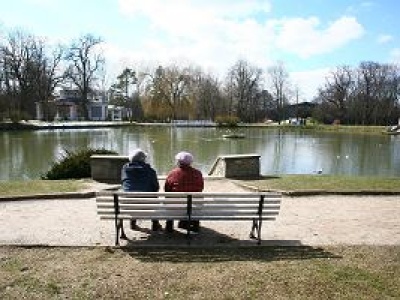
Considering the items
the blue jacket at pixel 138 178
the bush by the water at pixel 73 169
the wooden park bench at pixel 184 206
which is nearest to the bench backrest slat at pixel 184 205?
the wooden park bench at pixel 184 206

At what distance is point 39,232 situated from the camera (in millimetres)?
7086

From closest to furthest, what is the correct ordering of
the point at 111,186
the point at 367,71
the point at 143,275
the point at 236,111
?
the point at 143,275 < the point at 111,186 < the point at 367,71 < the point at 236,111

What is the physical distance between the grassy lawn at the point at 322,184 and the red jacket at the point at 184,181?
387 cm

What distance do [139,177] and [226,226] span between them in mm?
1572

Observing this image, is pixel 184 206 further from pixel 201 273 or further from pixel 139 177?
pixel 201 273

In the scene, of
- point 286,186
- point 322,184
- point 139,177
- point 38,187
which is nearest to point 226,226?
point 139,177

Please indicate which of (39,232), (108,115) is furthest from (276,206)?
(108,115)

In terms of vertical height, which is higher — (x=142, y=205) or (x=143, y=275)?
(x=142, y=205)

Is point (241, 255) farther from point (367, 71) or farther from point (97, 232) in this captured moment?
point (367, 71)

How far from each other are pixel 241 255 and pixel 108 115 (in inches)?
3883

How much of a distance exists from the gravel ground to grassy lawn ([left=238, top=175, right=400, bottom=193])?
3.30ft

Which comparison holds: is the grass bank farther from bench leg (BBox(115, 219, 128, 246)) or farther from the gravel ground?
bench leg (BBox(115, 219, 128, 246))

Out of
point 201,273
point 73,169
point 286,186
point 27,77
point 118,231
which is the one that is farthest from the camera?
point 27,77

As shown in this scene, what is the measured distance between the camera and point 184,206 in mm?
6484
